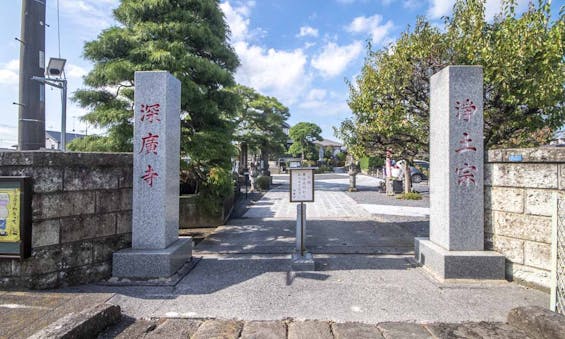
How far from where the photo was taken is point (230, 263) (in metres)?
5.17

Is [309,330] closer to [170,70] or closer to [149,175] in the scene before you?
[149,175]

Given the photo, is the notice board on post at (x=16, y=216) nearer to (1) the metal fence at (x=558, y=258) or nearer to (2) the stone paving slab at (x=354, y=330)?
(2) the stone paving slab at (x=354, y=330)

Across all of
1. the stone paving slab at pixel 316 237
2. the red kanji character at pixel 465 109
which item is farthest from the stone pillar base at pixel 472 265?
the red kanji character at pixel 465 109

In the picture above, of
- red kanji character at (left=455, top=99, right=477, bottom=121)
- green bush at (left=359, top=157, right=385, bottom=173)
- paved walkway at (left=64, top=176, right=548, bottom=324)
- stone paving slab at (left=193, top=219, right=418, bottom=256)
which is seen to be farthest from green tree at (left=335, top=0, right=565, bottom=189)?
green bush at (left=359, top=157, right=385, bottom=173)

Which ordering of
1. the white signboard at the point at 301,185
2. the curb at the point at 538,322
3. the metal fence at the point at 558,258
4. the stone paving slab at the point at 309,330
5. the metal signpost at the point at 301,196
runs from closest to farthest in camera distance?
the curb at the point at 538,322 < the stone paving slab at the point at 309,330 < the metal fence at the point at 558,258 < the metal signpost at the point at 301,196 < the white signboard at the point at 301,185

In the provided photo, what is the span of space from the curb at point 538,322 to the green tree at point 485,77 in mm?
3635

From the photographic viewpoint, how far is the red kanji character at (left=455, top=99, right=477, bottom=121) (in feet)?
14.7

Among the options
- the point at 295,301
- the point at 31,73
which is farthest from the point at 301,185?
the point at 31,73

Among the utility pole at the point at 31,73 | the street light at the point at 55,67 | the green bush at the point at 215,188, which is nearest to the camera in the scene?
the utility pole at the point at 31,73

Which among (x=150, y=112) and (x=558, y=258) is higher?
(x=150, y=112)

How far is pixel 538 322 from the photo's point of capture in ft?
9.41

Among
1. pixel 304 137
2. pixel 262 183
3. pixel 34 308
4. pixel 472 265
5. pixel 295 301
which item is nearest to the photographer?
pixel 34 308

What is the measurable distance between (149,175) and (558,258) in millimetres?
5586

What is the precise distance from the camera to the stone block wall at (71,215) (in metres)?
3.73
